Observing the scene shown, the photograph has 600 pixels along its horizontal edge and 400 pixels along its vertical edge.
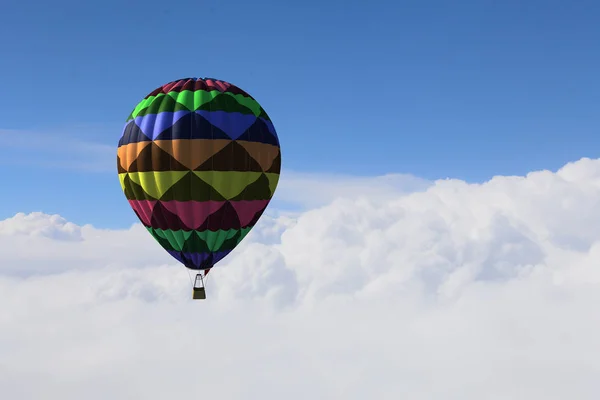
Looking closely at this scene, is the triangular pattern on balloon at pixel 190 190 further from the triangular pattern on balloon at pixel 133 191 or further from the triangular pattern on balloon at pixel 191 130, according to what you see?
the triangular pattern on balloon at pixel 191 130

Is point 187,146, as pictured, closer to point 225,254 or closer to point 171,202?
point 171,202

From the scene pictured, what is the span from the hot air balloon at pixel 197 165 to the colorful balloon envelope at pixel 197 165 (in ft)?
0.20

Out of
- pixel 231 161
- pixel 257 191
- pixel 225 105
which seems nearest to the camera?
pixel 231 161

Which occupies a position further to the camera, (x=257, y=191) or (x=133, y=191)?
(x=257, y=191)

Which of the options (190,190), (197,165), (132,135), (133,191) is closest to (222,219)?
(190,190)

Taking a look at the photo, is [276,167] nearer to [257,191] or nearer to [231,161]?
[257,191]

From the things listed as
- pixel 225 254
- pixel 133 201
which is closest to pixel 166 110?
pixel 133 201

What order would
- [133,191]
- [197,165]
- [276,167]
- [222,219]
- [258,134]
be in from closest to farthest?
[197,165], [222,219], [258,134], [133,191], [276,167]

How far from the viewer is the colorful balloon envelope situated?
47281 mm

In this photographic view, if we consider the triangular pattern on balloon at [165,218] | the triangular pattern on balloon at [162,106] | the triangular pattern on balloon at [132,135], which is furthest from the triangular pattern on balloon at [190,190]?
the triangular pattern on balloon at [162,106]

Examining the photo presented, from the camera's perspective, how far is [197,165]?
155ft

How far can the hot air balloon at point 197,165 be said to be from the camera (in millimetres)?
47281

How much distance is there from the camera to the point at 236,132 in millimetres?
A: 48219

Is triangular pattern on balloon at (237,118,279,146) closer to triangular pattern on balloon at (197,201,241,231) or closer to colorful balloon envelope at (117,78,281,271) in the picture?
colorful balloon envelope at (117,78,281,271)
